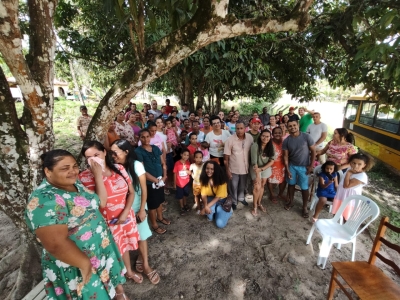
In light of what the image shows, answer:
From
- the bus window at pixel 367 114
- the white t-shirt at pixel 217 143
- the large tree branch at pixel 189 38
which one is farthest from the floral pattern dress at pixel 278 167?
the bus window at pixel 367 114

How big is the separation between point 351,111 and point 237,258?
9.12 meters

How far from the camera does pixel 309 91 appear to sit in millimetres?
7305

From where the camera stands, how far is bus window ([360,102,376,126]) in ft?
22.6

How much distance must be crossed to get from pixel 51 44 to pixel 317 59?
6.73 meters

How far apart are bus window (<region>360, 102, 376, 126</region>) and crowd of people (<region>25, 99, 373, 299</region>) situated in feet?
11.6

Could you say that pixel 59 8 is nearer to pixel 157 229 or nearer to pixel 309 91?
pixel 157 229

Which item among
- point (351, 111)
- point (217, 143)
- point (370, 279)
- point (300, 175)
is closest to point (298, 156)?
point (300, 175)

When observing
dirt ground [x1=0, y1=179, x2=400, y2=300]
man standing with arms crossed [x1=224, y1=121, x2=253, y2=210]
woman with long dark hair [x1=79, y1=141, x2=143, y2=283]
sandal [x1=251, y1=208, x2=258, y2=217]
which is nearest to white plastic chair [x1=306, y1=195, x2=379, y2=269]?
dirt ground [x1=0, y1=179, x2=400, y2=300]

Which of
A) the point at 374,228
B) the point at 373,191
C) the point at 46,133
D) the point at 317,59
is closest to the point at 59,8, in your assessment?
the point at 46,133

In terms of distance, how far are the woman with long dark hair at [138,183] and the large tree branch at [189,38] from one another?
1.21 feet

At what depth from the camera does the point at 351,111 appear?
866cm

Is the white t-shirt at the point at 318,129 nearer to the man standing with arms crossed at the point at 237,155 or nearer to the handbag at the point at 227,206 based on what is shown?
the man standing with arms crossed at the point at 237,155

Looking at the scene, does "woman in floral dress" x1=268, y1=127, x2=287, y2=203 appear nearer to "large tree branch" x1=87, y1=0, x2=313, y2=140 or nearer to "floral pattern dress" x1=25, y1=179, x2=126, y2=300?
"large tree branch" x1=87, y1=0, x2=313, y2=140

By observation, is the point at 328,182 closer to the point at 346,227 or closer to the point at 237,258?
the point at 346,227
